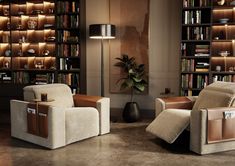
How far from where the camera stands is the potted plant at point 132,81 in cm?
543

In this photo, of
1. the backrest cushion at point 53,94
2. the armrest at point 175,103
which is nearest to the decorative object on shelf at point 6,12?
the backrest cushion at point 53,94

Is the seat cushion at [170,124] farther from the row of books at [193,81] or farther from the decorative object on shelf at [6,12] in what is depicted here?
the decorative object on shelf at [6,12]

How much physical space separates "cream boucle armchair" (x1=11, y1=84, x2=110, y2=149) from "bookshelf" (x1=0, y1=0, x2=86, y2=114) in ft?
4.81

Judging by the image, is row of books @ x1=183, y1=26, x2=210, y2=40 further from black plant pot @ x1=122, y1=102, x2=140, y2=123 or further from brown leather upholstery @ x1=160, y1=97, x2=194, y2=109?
black plant pot @ x1=122, y1=102, x2=140, y2=123

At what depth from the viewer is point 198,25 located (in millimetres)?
5230

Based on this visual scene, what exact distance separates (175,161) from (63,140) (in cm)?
149

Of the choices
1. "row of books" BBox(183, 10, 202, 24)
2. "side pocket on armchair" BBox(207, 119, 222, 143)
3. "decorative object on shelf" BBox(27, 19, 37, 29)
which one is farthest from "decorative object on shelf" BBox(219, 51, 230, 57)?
"decorative object on shelf" BBox(27, 19, 37, 29)

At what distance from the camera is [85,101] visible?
4609mm

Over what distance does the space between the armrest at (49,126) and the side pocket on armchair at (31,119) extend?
9 cm

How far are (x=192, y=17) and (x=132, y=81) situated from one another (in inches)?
63.3

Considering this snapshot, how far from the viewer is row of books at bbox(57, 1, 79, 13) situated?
5887mm

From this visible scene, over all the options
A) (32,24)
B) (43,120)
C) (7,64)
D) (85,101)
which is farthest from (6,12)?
(43,120)

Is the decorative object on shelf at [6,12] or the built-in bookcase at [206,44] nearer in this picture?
the built-in bookcase at [206,44]

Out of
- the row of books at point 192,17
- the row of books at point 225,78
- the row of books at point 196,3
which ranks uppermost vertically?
the row of books at point 196,3
